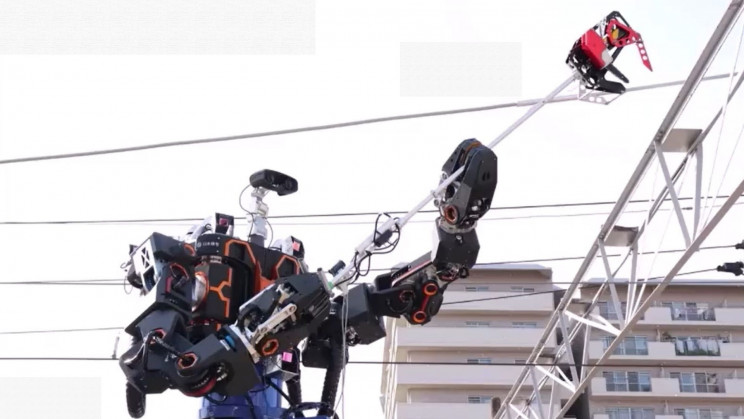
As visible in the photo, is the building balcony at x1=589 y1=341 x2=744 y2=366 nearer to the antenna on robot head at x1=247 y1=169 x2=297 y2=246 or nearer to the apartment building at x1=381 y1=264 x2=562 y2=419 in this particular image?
the apartment building at x1=381 y1=264 x2=562 y2=419

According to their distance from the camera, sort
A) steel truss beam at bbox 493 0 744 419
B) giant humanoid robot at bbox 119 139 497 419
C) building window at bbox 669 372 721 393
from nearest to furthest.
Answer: giant humanoid robot at bbox 119 139 497 419, steel truss beam at bbox 493 0 744 419, building window at bbox 669 372 721 393

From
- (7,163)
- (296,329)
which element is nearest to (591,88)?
(296,329)

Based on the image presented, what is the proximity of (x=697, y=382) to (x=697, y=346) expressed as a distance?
2.25 metres

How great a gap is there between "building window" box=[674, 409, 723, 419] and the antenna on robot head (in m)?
40.9

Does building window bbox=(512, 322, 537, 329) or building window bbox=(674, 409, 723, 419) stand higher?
building window bbox=(512, 322, 537, 329)

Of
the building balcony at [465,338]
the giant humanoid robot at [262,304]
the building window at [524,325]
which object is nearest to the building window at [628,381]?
the building balcony at [465,338]

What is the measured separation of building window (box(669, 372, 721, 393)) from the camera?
49.6 meters

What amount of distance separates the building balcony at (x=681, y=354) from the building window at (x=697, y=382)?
512 mm

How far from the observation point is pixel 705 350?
2031 inches

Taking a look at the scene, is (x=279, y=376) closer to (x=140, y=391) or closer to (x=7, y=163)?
(x=140, y=391)

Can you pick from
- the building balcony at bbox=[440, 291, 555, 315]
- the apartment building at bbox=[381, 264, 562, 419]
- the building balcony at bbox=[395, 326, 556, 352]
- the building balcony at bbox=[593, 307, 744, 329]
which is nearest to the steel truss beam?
the apartment building at bbox=[381, 264, 562, 419]

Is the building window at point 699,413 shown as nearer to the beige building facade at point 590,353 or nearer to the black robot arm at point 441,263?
the beige building facade at point 590,353

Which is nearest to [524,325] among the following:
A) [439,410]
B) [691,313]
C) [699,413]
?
[439,410]

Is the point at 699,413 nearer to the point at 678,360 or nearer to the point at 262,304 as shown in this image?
the point at 678,360
